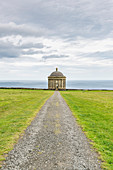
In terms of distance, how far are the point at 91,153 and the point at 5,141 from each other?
5.13m

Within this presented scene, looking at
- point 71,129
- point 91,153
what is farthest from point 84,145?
point 71,129

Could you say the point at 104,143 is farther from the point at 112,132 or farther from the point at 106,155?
the point at 112,132

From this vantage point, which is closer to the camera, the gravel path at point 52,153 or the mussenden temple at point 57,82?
the gravel path at point 52,153

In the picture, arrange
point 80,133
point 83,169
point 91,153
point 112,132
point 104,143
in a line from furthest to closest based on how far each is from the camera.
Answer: point 112,132 → point 80,133 → point 104,143 → point 91,153 → point 83,169

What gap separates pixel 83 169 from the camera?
19.4ft

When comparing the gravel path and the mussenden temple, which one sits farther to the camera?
the mussenden temple

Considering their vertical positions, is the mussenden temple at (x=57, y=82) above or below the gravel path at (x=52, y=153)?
above

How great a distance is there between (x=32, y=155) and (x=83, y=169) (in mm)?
2534

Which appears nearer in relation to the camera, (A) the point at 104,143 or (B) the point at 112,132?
(A) the point at 104,143

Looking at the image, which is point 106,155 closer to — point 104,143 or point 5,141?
point 104,143

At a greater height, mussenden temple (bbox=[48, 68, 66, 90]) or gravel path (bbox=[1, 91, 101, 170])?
mussenden temple (bbox=[48, 68, 66, 90])

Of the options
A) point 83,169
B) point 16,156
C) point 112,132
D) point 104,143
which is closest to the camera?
point 83,169

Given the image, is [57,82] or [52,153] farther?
[57,82]

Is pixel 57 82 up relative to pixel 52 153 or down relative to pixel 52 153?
up
